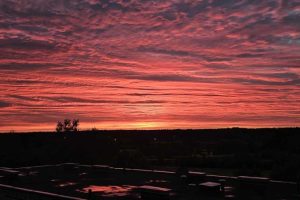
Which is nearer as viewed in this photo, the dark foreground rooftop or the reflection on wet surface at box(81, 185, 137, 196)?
the dark foreground rooftop

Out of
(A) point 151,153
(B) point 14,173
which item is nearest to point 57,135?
(A) point 151,153

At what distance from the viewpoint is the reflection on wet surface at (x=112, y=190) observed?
19.4 meters

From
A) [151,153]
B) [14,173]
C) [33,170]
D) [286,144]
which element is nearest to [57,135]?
[151,153]

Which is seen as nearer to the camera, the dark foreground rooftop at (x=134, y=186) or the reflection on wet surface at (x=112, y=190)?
the dark foreground rooftop at (x=134, y=186)

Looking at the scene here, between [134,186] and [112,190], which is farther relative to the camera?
[134,186]

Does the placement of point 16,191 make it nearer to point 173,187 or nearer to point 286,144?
point 173,187

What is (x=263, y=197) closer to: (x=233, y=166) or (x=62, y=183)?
(x=62, y=183)

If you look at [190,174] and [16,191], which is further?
[190,174]

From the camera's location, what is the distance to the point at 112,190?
2044 centimetres

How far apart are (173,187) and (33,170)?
13.5 metres

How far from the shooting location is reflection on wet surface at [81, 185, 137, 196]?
1945cm

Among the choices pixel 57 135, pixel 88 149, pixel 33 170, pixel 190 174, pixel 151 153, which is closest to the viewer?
pixel 190 174

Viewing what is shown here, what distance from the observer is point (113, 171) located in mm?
27922

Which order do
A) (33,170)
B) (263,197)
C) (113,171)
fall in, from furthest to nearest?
1. (33,170)
2. (113,171)
3. (263,197)
